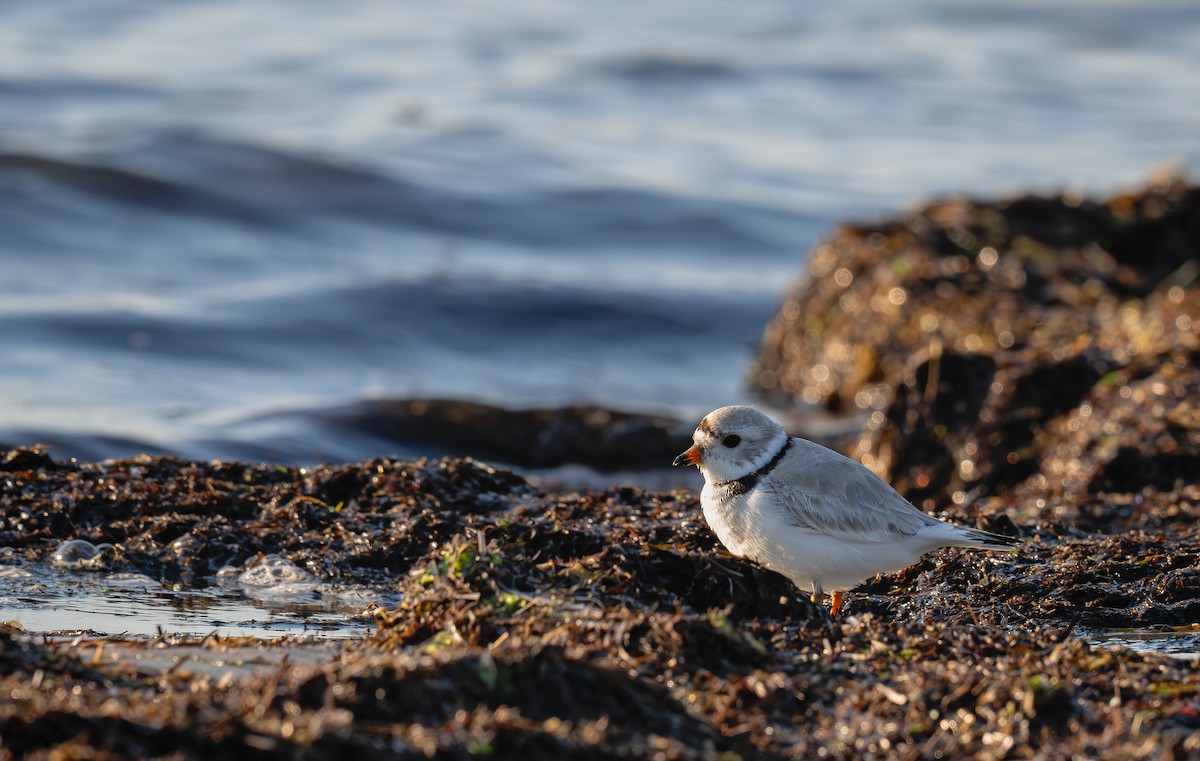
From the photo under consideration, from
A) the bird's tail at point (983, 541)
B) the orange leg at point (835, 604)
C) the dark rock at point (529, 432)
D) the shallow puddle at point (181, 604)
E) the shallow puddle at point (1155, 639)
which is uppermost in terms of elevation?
the bird's tail at point (983, 541)

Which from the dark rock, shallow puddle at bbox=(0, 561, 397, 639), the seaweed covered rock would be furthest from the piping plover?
the dark rock

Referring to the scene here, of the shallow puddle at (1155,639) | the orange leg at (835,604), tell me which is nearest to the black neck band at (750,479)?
the orange leg at (835,604)

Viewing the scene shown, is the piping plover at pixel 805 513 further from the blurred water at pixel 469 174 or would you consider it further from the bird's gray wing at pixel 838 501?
the blurred water at pixel 469 174

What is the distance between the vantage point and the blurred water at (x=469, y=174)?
42.5 ft

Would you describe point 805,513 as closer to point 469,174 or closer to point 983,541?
point 983,541

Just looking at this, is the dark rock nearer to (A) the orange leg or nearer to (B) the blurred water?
(B) the blurred water

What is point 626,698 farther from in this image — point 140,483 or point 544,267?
point 544,267

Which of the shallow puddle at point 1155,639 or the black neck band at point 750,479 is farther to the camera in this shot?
the black neck band at point 750,479

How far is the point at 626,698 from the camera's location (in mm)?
3734

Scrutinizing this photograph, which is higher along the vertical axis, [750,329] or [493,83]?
[493,83]

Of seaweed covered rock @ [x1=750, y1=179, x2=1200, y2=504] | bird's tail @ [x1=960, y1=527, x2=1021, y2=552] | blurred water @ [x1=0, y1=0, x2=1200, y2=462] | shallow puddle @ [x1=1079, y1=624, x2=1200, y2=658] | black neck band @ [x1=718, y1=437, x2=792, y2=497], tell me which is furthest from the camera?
blurred water @ [x1=0, y1=0, x2=1200, y2=462]

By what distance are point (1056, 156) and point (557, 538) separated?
1686 centimetres

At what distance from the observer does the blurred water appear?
12953 mm

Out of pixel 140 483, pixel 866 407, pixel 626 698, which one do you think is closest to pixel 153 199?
pixel 866 407
